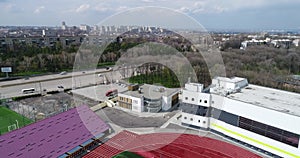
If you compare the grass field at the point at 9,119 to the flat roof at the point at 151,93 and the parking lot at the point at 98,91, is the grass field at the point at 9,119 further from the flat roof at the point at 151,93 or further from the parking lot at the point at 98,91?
the flat roof at the point at 151,93

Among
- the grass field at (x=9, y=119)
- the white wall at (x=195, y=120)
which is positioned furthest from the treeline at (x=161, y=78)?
the grass field at (x=9, y=119)

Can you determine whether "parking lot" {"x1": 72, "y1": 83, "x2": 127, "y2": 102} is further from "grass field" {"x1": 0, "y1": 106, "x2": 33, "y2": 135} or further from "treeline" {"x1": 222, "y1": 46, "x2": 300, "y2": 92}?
"treeline" {"x1": 222, "y1": 46, "x2": 300, "y2": 92}

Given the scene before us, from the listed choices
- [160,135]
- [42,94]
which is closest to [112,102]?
[160,135]

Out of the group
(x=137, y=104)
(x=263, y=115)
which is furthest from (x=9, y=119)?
(x=263, y=115)

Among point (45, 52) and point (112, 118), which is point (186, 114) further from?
point (45, 52)

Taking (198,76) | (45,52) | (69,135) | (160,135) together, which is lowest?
(160,135)

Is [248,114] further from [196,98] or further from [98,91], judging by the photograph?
[98,91]
